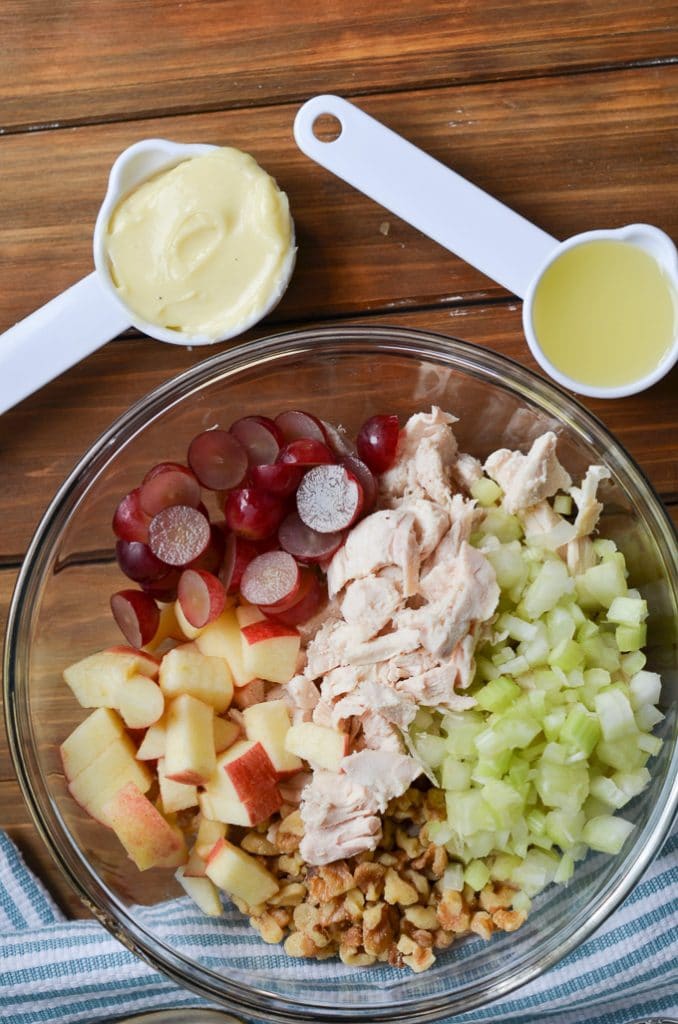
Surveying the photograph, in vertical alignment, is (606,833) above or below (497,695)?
below

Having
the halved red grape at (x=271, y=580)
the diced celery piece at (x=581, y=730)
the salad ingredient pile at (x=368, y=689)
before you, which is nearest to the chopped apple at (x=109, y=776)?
Result: the salad ingredient pile at (x=368, y=689)

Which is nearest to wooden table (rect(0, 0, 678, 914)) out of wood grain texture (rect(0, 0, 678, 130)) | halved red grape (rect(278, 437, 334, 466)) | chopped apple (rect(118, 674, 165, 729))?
wood grain texture (rect(0, 0, 678, 130))

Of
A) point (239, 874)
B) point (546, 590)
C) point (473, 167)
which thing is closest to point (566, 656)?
point (546, 590)

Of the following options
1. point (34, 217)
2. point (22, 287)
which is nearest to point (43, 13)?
point (34, 217)

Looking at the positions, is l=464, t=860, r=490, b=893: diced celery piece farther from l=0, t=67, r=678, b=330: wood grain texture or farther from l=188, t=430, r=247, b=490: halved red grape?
l=0, t=67, r=678, b=330: wood grain texture

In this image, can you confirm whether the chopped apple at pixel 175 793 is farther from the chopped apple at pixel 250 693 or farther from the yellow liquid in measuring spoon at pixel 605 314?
the yellow liquid in measuring spoon at pixel 605 314

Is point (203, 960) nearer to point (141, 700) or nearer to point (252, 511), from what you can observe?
point (141, 700)
